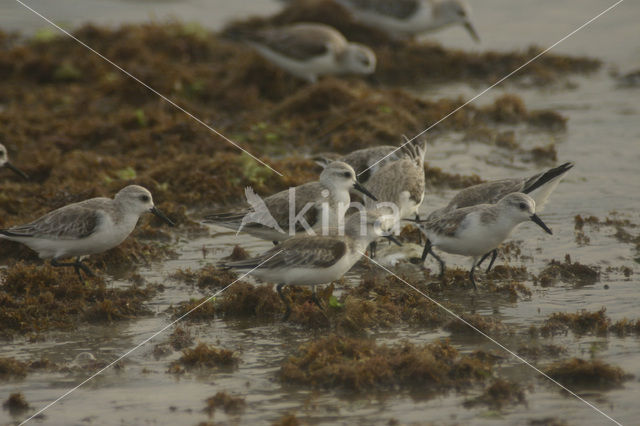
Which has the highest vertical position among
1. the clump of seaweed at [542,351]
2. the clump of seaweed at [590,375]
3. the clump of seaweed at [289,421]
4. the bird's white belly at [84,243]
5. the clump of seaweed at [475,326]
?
the bird's white belly at [84,243]

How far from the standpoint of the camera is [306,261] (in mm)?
8711

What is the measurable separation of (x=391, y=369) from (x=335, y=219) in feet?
11.3

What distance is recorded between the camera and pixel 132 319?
29.3 feet

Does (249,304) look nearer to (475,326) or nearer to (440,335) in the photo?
(440,335)

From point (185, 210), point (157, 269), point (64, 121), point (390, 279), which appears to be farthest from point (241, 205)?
point (64, 121)

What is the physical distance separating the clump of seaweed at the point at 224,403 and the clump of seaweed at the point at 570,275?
12.8 feet

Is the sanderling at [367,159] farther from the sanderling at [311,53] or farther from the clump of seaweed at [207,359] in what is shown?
the sanderling at [311,53]

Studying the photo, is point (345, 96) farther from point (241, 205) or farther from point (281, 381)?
point (281, 381)

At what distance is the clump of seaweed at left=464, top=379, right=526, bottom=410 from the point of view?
687 centimetres

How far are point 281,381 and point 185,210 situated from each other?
195 inches

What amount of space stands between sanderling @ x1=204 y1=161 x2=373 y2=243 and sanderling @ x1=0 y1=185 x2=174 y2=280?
985 millimetres

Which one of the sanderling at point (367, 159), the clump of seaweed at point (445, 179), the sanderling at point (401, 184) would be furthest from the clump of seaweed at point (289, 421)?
the clump of seaweed at point (445, 179)

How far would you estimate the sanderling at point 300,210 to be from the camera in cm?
1030

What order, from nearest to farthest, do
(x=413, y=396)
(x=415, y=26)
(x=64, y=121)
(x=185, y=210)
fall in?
(x=413, y=396)
(x=185, y=210)
(x=64, y=121)
(x=415, y=26)
